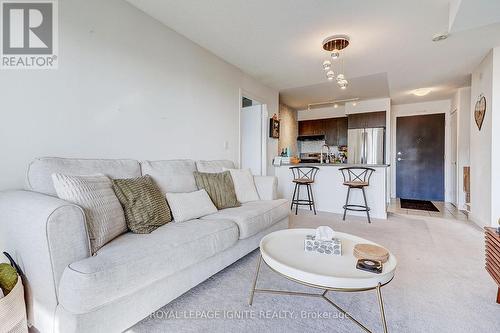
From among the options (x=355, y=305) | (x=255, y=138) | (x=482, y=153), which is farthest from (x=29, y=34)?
(x=482, y=153)

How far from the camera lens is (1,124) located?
58.7 inches

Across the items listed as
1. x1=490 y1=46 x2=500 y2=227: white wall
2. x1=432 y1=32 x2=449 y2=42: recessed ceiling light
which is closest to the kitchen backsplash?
x1=490 y1=46 x2=500 y2=227: white wall

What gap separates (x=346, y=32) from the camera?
2.71 metres

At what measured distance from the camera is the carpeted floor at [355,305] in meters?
1.30

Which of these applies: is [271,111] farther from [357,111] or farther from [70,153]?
[70,153]

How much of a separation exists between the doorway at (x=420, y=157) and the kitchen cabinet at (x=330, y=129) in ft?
4.42

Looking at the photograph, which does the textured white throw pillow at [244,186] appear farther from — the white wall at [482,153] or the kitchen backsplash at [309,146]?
the kitchen backsplash at [309,146]

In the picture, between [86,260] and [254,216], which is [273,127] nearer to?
[254,216]

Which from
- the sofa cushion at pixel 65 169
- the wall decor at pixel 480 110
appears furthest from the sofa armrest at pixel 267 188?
the wall decor at pixel 480 110

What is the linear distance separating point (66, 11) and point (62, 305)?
6.67 feet

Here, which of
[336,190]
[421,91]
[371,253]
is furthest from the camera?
[421,91]

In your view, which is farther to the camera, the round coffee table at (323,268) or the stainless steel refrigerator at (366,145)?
the stainless steel refrigerator at (366,145)

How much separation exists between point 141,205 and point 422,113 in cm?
680

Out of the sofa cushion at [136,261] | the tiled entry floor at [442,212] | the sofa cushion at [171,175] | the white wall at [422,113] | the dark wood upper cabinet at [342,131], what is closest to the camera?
the sofa cushion at [136,261]
